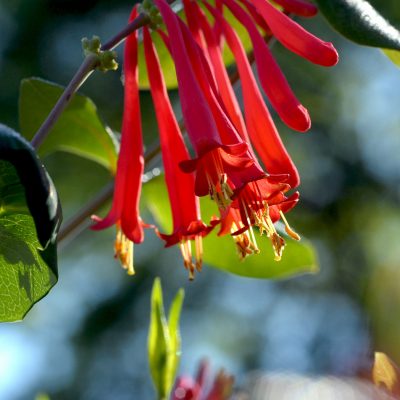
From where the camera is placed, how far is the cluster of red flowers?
2.99 feet

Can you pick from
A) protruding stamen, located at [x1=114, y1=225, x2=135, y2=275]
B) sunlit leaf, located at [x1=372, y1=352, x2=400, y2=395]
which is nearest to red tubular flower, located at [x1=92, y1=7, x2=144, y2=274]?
protruding stamen, located at [x1=114, y1=225, x2=135, y2=275]

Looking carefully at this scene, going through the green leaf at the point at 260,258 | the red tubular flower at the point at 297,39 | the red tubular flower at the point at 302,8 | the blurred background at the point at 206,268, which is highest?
the red tubular flower at the point at 302,8

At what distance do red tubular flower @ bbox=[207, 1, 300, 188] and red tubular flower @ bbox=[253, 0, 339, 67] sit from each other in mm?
69

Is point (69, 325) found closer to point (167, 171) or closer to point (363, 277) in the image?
point (363, 277)

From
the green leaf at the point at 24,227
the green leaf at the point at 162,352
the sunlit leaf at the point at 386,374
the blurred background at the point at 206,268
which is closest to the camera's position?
the sunlit leaf at the point at 386,374

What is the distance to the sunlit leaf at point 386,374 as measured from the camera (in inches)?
21.5

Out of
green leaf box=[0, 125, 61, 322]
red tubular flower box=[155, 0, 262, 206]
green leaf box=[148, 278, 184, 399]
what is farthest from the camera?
green leaf box=[148, 278, 184, 399]

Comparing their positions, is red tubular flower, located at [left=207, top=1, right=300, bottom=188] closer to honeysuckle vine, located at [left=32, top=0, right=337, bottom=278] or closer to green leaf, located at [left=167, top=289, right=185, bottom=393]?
honeysuckle vine, located at [left=32, top=0, right=337, bottom=278]

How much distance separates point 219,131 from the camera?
3.06 feet

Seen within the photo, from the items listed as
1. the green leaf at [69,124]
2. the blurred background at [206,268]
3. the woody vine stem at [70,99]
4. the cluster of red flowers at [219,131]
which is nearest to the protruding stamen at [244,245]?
the cluster of red flowers at [219,131]

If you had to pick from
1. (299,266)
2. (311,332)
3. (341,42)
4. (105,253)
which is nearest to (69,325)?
(105,253)

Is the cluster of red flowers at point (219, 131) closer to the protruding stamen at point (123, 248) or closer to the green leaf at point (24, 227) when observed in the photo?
the protruding stamen at point (123, 248)

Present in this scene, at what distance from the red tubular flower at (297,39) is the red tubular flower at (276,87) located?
2 centimetres

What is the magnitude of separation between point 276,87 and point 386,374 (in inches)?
18.5
